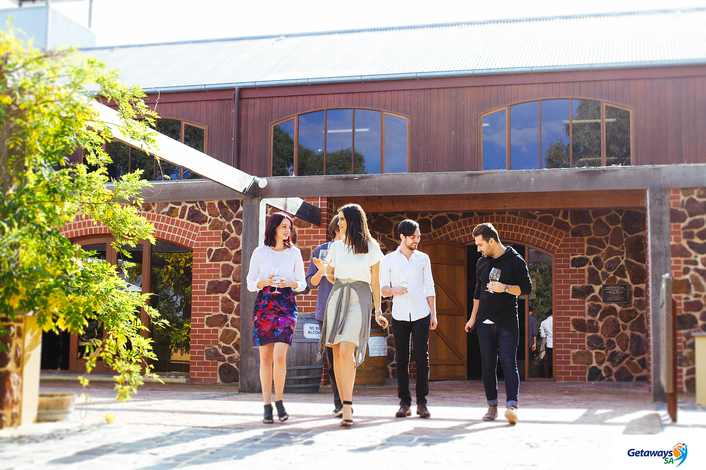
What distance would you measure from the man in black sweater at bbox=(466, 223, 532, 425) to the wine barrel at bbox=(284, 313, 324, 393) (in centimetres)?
251

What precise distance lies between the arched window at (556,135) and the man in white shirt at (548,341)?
2348 millimetres

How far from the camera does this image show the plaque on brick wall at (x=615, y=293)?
32.4ft

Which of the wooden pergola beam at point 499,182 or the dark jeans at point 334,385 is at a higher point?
the wooden pergola beam at point 499,182

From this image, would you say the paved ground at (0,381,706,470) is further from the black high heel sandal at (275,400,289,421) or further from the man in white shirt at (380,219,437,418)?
the man in white shirt at (380,219,437,418)

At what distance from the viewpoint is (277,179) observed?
24.9 ft

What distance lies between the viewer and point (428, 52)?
463 inches

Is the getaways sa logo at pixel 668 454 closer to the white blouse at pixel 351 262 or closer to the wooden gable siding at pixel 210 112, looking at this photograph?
the white blouse at pixel 351 262

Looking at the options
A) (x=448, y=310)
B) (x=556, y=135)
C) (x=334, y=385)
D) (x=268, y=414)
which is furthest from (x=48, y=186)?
(x=556, y=135)

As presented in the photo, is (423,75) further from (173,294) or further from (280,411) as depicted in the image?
(280,411)

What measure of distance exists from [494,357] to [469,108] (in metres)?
5.86

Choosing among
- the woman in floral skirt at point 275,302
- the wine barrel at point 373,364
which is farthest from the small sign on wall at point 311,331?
the woman in floral skirt at point 275,302

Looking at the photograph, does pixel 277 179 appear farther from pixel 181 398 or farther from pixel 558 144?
pixel 558 144

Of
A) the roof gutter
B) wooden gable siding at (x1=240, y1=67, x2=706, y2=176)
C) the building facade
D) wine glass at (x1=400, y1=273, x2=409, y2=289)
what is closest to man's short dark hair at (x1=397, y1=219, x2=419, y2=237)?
wine glass at (x1=400, y1=273, x2=409, y2=289)

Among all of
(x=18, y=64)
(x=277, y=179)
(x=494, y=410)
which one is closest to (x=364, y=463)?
(x=494, y=410)
